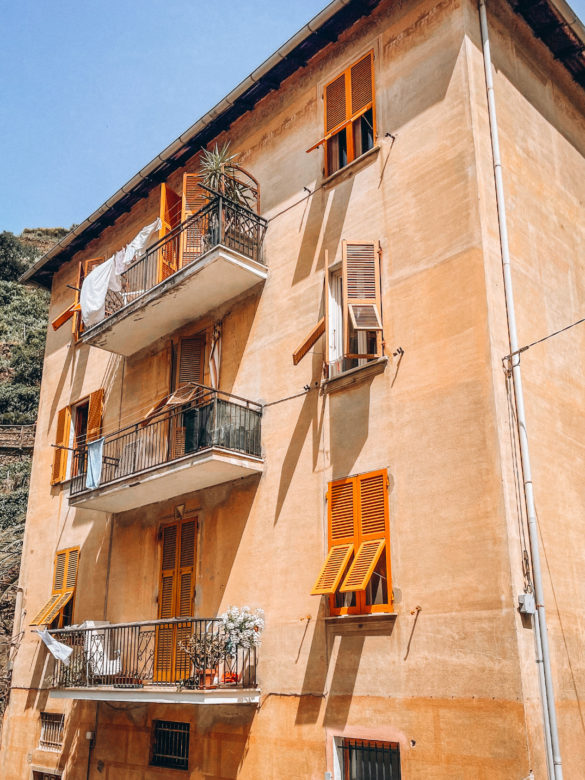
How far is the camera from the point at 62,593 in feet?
55.7

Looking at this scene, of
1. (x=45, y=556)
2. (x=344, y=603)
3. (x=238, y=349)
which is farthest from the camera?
(x=45, y=556)

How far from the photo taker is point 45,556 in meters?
18.2

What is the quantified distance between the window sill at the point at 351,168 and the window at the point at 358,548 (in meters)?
5.24

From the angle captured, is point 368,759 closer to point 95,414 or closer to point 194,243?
point 194,243

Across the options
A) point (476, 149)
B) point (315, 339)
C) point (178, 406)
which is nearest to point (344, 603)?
point (315, 339)

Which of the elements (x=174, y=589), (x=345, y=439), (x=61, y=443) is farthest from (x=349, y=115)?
(x=61, y=443)

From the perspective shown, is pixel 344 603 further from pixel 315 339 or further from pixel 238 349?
pixel 238 349

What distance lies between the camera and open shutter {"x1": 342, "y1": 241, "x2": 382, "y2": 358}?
37.7ft

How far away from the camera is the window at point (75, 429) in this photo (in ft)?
58.3

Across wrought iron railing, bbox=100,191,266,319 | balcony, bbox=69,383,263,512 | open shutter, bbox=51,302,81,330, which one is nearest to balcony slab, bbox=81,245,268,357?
wrought iron railing, bbox=100,191,266,319

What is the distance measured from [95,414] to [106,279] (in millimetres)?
3100

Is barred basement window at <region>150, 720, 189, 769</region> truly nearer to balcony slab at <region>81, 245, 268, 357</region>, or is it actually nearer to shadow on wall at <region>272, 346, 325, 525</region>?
shadow on wall at <region>272, 346, 325, 525</region>

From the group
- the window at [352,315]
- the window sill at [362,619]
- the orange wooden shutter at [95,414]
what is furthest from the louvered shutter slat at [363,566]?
the orange wooden shutter at [95,414]

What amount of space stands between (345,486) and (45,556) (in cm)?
971
